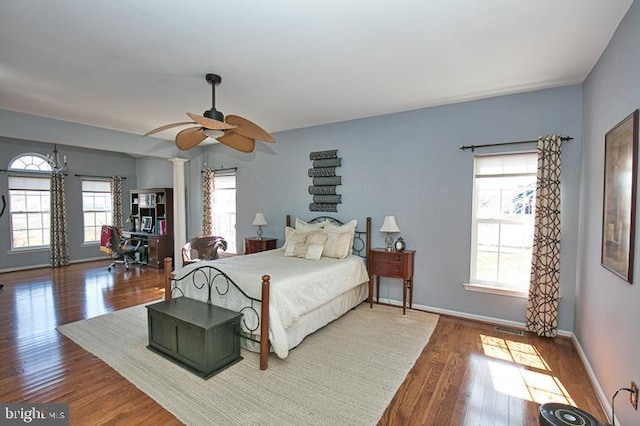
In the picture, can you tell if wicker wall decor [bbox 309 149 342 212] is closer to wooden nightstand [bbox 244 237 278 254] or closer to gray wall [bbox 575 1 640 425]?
wooden nightstand [bbox 244 237 278 254]

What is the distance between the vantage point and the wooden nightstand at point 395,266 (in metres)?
4.01

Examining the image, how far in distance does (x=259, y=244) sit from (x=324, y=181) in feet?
5.22

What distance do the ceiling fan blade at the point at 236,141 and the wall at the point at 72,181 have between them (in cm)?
581

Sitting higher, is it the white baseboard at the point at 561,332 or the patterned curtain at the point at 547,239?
the patterned curtain at the point at 547,239

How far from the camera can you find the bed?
277 cm

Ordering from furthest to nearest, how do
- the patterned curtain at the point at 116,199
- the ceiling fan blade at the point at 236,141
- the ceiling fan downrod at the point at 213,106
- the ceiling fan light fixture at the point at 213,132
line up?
1. the patterned curtain at the point at 116,199
2. the ceiling fan blade at the point at 236,141
3. the ceiling fan light fixture at the point at 213,132
4. the ceiling fan downrod at the point at 213,106

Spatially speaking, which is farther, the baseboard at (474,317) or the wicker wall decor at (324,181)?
the wicker wall decor at (324,181)

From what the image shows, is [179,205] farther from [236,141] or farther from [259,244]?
[236,141]

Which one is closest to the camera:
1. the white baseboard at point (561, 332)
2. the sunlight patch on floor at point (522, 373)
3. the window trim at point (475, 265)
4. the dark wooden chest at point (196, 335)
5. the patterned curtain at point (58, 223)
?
the white baseboard at point (561, 332)

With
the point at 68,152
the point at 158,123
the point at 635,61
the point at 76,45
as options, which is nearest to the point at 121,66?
the point at 76,45

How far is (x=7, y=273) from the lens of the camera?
6.23 meters

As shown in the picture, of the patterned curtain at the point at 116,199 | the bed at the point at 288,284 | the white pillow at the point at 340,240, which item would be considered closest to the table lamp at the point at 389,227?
the bed at the point at 288,284

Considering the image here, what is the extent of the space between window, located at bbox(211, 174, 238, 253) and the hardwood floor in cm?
273

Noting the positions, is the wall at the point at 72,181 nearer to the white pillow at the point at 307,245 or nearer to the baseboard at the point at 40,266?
the baseboard at the point at 40,266
